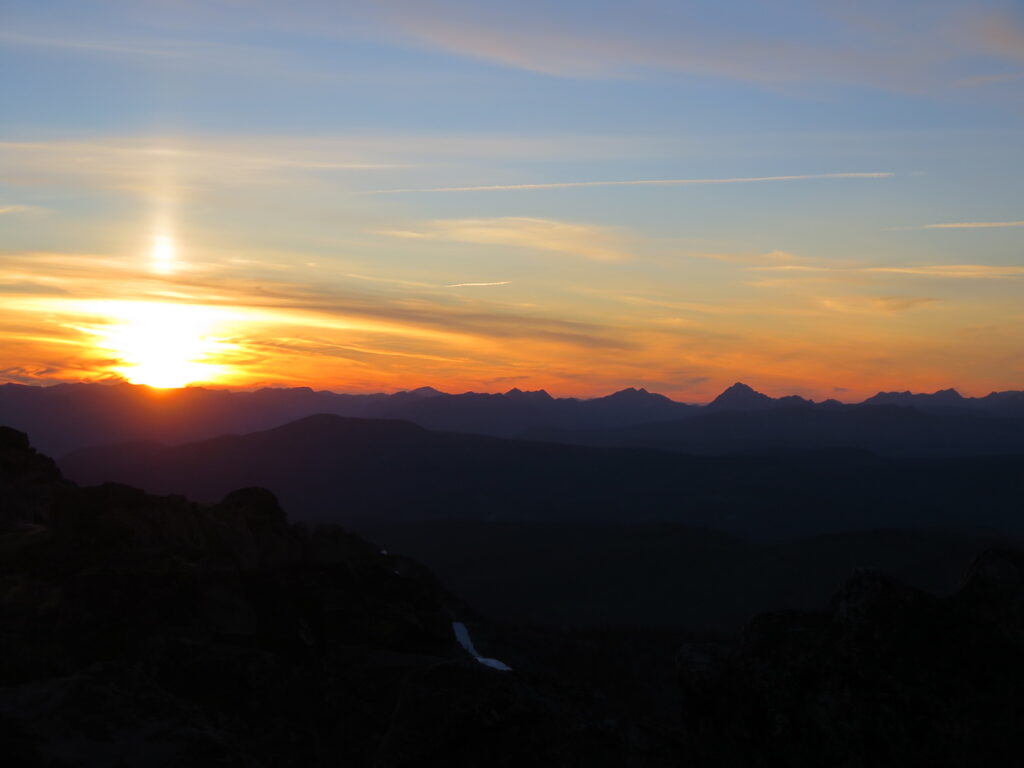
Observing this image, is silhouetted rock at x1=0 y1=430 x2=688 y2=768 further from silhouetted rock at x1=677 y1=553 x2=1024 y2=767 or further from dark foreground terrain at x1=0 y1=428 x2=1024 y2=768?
silhouetted rock at x1=677 y1=553 x2=1024 y2=767

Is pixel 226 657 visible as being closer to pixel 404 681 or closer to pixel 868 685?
pixel 404 681

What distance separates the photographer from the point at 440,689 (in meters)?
11.9

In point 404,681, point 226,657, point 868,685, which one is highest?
point 868,685

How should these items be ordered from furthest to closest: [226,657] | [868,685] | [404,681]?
[226,657], [404,681], [868,685]

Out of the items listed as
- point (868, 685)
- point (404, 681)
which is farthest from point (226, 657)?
point (868, 685)

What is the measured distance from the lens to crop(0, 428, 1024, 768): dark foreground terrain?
442 inches

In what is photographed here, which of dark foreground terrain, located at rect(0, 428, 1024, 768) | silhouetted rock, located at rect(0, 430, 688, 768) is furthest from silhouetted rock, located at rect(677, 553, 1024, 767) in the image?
silhouetted rock, located at rect(0, 430, 688, 768)

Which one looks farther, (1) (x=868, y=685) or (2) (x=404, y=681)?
(2) (x=404, y=681)

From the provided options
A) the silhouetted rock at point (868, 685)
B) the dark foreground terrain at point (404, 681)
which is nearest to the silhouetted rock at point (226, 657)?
the dark foreground terrain at point (404, 681)

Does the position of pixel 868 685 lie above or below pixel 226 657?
above

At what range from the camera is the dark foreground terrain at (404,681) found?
11.2m

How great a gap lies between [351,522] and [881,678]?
192829 millimetres

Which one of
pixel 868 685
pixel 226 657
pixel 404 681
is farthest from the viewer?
pixel 226 657

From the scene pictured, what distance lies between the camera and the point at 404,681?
46.4ft
